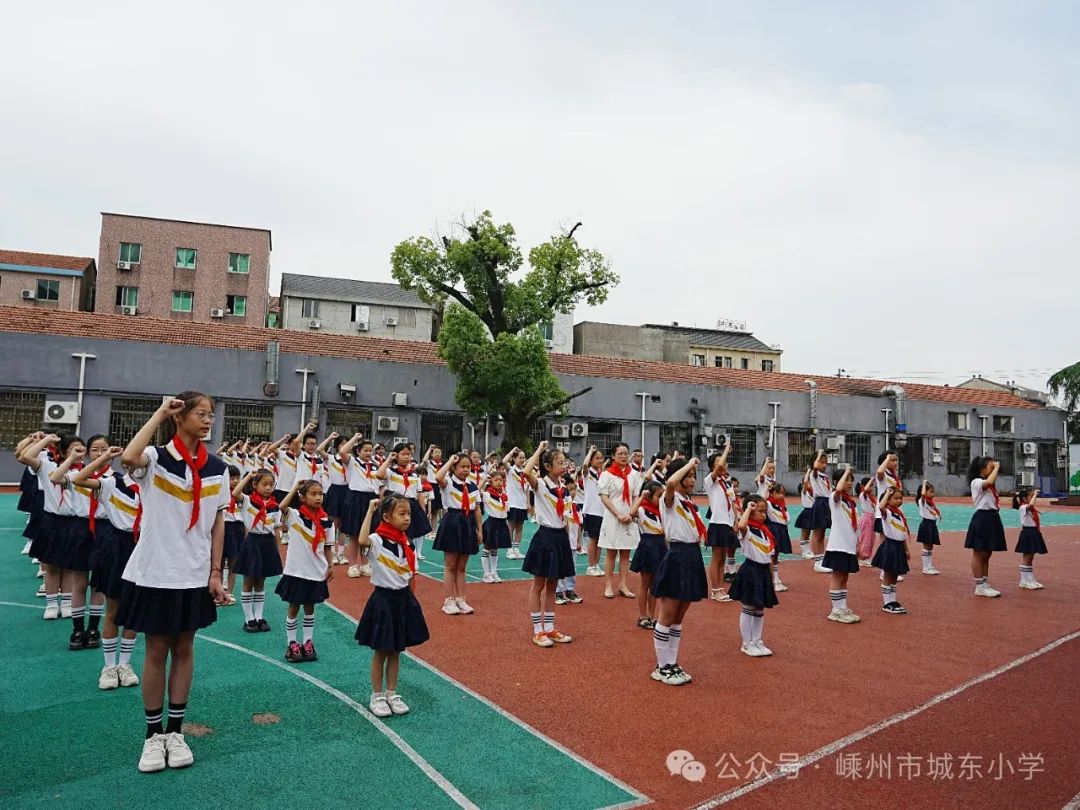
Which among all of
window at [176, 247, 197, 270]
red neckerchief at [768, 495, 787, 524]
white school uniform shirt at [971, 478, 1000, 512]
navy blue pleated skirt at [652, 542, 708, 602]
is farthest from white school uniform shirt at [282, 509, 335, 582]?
window at [176, 247, 197, 270]

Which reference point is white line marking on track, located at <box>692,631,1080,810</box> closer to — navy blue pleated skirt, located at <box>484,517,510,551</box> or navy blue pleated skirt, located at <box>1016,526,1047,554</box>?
navy blue pleated skirt, located at <box>1016,526,1047,554</box>

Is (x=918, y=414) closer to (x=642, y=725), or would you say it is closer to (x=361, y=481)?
(x=361, y=481)

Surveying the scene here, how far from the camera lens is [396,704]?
4680 millimetres

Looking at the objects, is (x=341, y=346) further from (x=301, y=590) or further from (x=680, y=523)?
(x=680, y=523)

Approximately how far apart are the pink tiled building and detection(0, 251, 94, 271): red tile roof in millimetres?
2897

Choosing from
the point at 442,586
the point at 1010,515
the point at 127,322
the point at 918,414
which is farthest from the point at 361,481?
the point at 918,414

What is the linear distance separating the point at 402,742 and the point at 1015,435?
121 ft

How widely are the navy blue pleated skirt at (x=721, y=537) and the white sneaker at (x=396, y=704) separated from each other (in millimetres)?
5325

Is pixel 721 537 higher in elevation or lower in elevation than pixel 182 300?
lower

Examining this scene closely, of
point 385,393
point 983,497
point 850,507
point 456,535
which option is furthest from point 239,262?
point 983,497

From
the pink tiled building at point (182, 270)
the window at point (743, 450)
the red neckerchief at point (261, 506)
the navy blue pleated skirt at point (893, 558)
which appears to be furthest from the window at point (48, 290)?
the navy blue pleated skirt at point (893, 558)

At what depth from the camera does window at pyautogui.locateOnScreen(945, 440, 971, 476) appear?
31.6 meters

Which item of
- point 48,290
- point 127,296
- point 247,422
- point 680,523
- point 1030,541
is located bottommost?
point 1030,541

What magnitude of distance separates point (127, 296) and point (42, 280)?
14.5 feet
